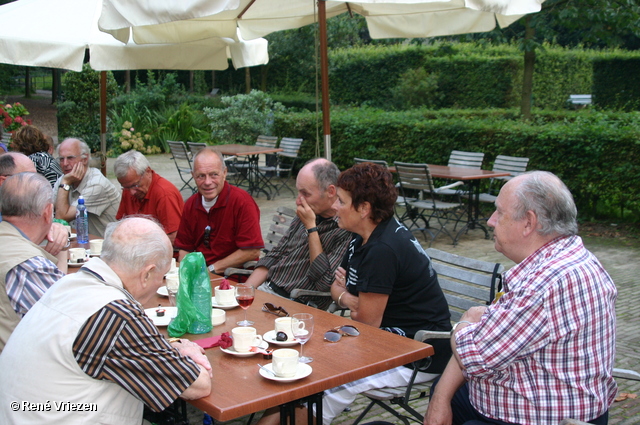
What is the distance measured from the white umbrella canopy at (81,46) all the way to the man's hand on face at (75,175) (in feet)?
5.55

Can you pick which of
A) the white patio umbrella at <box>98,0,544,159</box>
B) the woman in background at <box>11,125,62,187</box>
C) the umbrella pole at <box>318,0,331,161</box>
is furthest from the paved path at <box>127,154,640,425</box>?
the woman in background at <box>11,125,62,187</box>

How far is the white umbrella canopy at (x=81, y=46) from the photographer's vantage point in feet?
22.0

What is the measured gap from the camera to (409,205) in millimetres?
8359

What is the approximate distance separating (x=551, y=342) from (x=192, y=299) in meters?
1.49

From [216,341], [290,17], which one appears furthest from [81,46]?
[216,341]

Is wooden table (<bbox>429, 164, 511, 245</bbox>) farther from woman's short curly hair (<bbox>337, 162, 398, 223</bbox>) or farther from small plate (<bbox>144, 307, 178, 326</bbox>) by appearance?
small plate (<bbox>144, 307, 178, 326</bbox>)

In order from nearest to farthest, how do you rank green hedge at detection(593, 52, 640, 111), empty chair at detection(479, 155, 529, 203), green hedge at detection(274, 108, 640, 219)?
green hedge at detection(274, 108, 640, 219) → empty chair at detection(479, 155, 529, 203) → green hedge at detection(593, 52, 640, 111)

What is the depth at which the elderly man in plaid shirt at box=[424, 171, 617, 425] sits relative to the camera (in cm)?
221

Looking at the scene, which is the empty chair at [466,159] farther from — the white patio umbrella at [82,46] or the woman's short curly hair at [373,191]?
the woman's short curly hair at [373,191]

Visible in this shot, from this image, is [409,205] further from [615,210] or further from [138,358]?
[138,358]

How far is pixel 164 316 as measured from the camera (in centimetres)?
302

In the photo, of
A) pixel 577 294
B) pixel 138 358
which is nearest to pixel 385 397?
pixel 577 294

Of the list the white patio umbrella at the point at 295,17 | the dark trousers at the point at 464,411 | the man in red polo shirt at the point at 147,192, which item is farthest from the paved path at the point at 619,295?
the white patio umbrella at the point at 295,17

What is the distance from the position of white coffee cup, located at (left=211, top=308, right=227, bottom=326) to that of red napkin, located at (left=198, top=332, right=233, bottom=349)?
0.18 meters
